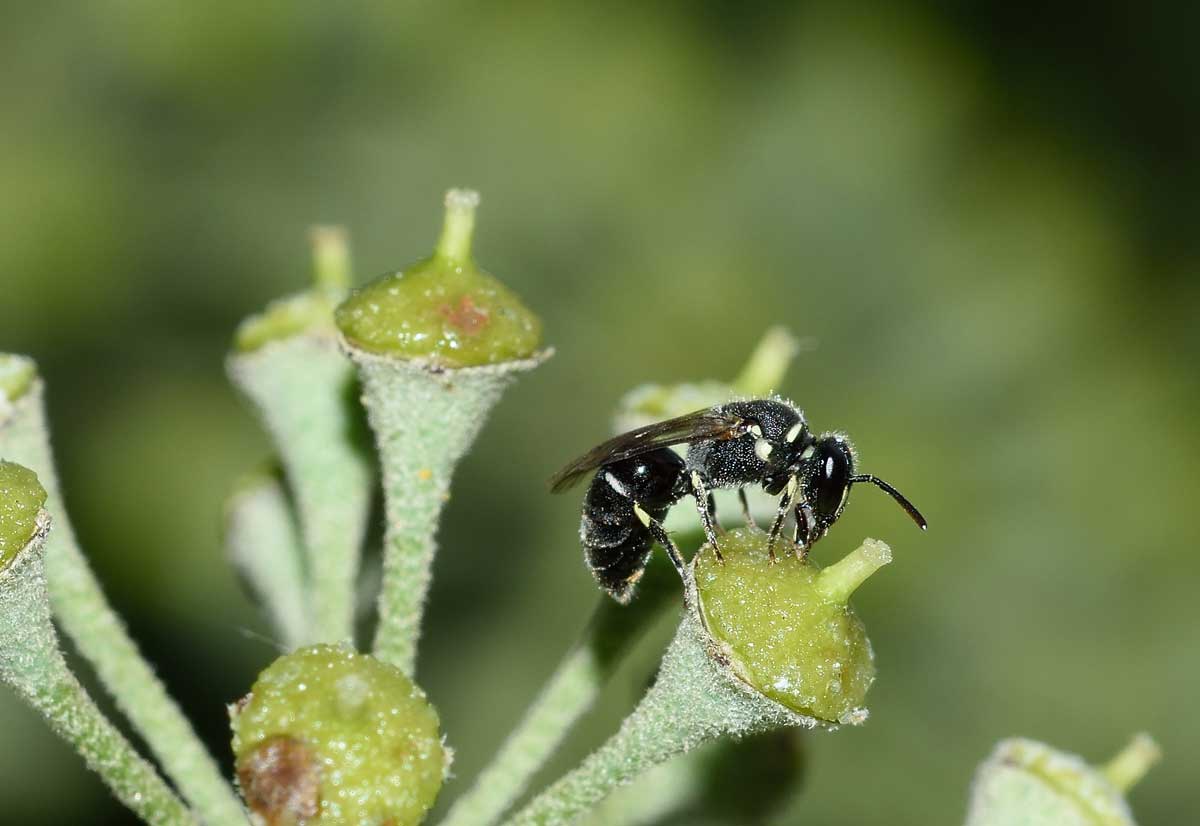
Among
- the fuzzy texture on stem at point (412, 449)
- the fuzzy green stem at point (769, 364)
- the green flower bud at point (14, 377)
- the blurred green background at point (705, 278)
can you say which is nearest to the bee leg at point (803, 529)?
the fuzzy green stem at point (769, 364)

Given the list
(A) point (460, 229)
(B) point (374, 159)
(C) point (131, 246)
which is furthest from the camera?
(B) point (374, 159)

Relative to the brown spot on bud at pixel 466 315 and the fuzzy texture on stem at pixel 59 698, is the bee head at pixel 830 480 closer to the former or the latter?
the brown spot on bud at pixel 466 315

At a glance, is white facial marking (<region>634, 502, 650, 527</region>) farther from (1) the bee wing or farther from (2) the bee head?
(2) the bee head

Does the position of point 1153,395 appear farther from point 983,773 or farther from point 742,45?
point 983,773

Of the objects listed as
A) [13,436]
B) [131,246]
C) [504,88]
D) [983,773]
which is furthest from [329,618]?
[504,88]

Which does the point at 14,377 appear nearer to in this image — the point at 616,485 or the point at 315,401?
the point at 315,401
